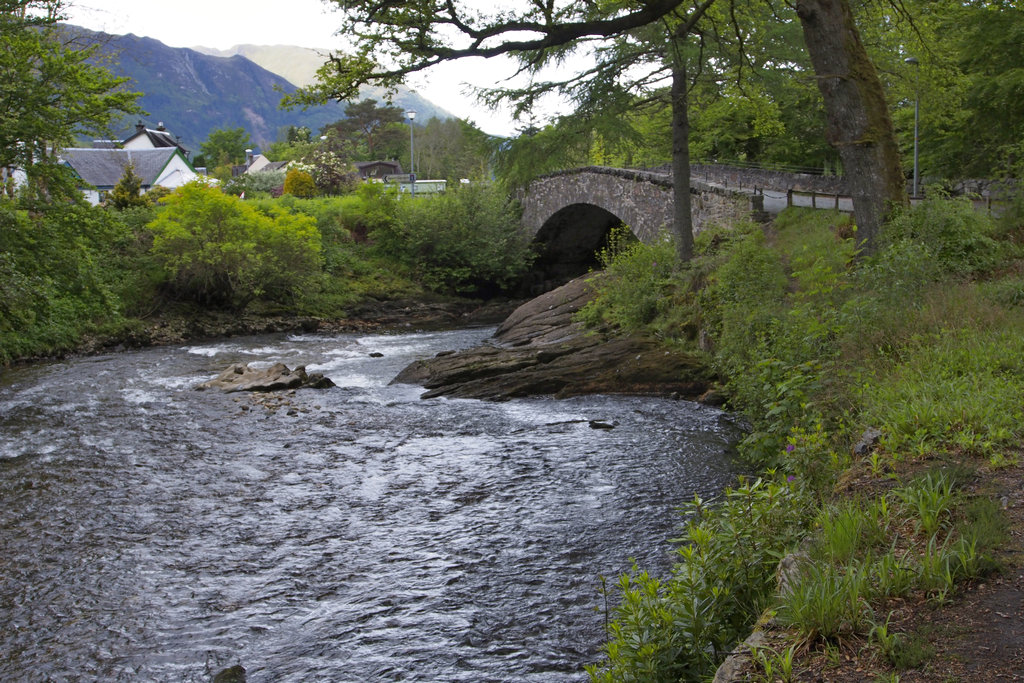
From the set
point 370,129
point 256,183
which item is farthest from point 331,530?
point 370,129

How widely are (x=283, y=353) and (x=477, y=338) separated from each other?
20.0 ft

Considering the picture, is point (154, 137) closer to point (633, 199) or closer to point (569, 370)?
point (633, 199)

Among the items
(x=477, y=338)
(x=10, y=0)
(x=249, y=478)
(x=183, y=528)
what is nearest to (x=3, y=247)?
(x=10, y=0)

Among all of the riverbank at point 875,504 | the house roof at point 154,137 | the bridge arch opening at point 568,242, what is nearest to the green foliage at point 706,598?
the riverbank at point 875,504

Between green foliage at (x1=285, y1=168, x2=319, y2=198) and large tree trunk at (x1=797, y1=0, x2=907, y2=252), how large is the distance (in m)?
40.7

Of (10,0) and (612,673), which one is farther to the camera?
(10,0)

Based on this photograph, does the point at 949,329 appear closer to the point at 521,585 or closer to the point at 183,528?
the point at 521,585

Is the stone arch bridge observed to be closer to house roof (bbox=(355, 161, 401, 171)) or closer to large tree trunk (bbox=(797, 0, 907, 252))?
large tree trunk (bbox=(797, 0, 907, 252))

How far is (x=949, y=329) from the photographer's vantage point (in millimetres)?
8023

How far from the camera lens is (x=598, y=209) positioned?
33469mm

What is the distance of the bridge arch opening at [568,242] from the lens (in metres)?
35.1

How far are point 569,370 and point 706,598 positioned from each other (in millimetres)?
11408

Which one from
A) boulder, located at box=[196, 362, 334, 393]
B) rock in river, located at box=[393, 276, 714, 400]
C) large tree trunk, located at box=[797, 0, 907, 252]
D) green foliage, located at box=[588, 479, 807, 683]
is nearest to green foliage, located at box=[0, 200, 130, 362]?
boulder, located at box=[196, 362, 334, 393]

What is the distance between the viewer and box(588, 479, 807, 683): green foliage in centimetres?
429
